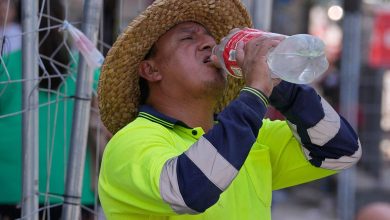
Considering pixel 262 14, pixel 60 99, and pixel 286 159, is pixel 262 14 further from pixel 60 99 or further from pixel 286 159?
pixel 286 159

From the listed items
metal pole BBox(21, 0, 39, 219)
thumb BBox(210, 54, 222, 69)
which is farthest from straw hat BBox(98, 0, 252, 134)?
metal pole BBox(21, 0, 39, 219)

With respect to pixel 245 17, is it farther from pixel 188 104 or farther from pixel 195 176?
pixel 195 176

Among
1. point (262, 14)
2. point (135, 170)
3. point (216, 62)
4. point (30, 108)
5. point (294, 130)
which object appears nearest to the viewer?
point (135, 170)

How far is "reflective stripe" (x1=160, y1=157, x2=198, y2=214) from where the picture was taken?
7.64 feet

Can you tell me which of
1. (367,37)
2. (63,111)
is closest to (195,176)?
(63,111)

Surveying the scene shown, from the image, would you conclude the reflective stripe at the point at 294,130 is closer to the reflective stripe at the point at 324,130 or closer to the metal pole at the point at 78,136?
the reflective stripe at the point at 324,130

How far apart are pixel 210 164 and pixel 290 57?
387 mm

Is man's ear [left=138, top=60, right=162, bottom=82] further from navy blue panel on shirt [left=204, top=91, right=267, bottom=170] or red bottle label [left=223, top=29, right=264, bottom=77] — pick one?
navy blue panel on shirt [left=204, top=91, right=267, bottom=170]

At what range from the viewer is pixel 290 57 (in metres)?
2.51

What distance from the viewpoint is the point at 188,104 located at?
2.76 metres

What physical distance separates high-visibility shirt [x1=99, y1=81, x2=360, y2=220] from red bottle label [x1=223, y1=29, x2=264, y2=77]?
0.53 feet

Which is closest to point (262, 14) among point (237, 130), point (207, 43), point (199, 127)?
point (207, 43)

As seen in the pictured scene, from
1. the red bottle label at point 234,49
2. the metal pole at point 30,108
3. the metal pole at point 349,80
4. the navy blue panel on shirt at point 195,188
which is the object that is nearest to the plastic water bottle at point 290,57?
the red bottle label at point 234,49

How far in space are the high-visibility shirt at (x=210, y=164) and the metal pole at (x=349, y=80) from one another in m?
5.32
